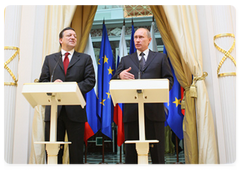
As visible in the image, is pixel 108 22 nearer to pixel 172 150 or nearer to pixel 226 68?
pixel 172 150

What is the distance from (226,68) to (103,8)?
4225 mm

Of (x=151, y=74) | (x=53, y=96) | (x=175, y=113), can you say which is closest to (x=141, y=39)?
(x=151, y=74)

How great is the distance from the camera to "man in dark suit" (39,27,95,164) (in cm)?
263

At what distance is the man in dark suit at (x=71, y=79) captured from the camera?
2631 millimetres

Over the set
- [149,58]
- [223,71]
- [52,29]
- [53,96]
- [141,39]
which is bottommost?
[53,96]

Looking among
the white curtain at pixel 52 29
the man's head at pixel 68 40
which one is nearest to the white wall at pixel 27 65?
the white curtain at pixel 52 29

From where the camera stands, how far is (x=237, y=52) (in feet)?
9.89

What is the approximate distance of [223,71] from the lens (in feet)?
9.38

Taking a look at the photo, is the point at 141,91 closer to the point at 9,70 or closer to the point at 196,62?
the point at 196,62

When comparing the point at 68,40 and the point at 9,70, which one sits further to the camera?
the point at 9,70

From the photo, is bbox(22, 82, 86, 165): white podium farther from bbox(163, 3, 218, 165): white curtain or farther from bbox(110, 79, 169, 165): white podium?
bbox(163, 3, 218, 165): white curtain

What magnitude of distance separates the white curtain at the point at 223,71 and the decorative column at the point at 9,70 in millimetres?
2314

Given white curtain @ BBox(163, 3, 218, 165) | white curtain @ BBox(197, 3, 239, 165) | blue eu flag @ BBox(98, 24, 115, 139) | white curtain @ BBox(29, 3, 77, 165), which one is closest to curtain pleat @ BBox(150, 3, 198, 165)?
white curtain @ BBox(163, 3, 218, 165)

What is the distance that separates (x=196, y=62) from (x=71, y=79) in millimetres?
1517
